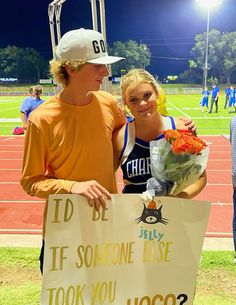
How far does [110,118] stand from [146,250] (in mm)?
693

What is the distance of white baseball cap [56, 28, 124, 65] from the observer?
1906 millimetres

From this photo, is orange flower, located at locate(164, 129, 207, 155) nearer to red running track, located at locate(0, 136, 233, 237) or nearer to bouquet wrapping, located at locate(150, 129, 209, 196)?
bouquet wrapping, located at locate(150, 129, 209, 196)

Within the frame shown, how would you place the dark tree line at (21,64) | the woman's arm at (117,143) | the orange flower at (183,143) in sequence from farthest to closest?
the dark tree line at (21,64)
the woman's arm at (117,143)
the orange flower at (183,143)

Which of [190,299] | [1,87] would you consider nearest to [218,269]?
[190,299]

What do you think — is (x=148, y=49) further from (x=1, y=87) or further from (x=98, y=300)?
(x=98, y=300)

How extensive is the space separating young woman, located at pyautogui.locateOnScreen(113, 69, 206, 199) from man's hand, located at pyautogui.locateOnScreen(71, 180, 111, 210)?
36 cm

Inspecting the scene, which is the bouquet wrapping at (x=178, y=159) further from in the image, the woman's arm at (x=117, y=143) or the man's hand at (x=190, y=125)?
the woman's arm at (x=117, y=143)

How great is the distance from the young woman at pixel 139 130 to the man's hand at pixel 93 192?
356mm

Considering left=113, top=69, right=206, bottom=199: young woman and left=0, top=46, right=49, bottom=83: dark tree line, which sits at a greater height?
left=113, top=69, right=206, bottom=199: young woman

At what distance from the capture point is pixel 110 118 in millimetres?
2133

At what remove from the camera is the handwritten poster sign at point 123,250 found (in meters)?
1.85

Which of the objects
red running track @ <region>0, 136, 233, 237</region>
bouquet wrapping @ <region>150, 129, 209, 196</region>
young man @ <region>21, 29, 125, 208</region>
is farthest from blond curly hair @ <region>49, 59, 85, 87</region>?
red running track @ <region>0, 136, 233, 237</region>

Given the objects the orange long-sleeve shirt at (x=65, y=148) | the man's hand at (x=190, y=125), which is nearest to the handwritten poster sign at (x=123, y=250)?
the orange long-sleeve shirt at (x=65, y=148)

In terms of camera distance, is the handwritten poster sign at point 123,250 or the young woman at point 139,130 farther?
the young woman at point 139,130
